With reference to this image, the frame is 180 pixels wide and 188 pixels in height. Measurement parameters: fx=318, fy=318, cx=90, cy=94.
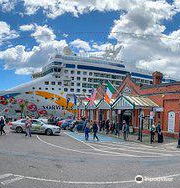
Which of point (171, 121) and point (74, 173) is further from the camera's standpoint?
point (171, 121)

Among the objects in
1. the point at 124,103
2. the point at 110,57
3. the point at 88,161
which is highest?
the point at 110,57

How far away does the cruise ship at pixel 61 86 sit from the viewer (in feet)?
179

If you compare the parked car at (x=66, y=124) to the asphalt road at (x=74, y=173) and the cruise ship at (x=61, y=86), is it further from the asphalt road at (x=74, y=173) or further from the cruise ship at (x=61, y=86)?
the asphalt road at (x=74, y=173)

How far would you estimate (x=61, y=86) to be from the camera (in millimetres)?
59844

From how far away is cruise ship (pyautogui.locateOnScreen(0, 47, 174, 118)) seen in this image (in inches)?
2152

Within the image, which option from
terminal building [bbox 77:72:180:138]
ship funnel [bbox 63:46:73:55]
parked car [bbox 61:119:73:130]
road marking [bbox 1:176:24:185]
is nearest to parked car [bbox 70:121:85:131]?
parked car [bbox 61:119:73:130]

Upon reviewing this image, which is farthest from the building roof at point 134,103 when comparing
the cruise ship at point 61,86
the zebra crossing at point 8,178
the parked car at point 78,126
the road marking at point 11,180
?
the road marking at point 11,180

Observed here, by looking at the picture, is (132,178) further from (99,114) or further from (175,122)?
(99,114)

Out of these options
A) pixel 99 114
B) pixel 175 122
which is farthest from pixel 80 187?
pixel 99 114

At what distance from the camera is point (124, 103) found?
105ft

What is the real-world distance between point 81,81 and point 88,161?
49622 millimetres

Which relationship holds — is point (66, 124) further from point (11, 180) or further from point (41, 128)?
point (11, 180)

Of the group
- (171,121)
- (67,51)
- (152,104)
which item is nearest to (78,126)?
(152,104)

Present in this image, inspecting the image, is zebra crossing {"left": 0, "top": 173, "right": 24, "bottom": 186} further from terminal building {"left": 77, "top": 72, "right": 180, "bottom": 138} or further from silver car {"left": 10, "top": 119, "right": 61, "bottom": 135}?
silver car {"left": 10, "top": 119, "right": 61, "bottom": 135}
